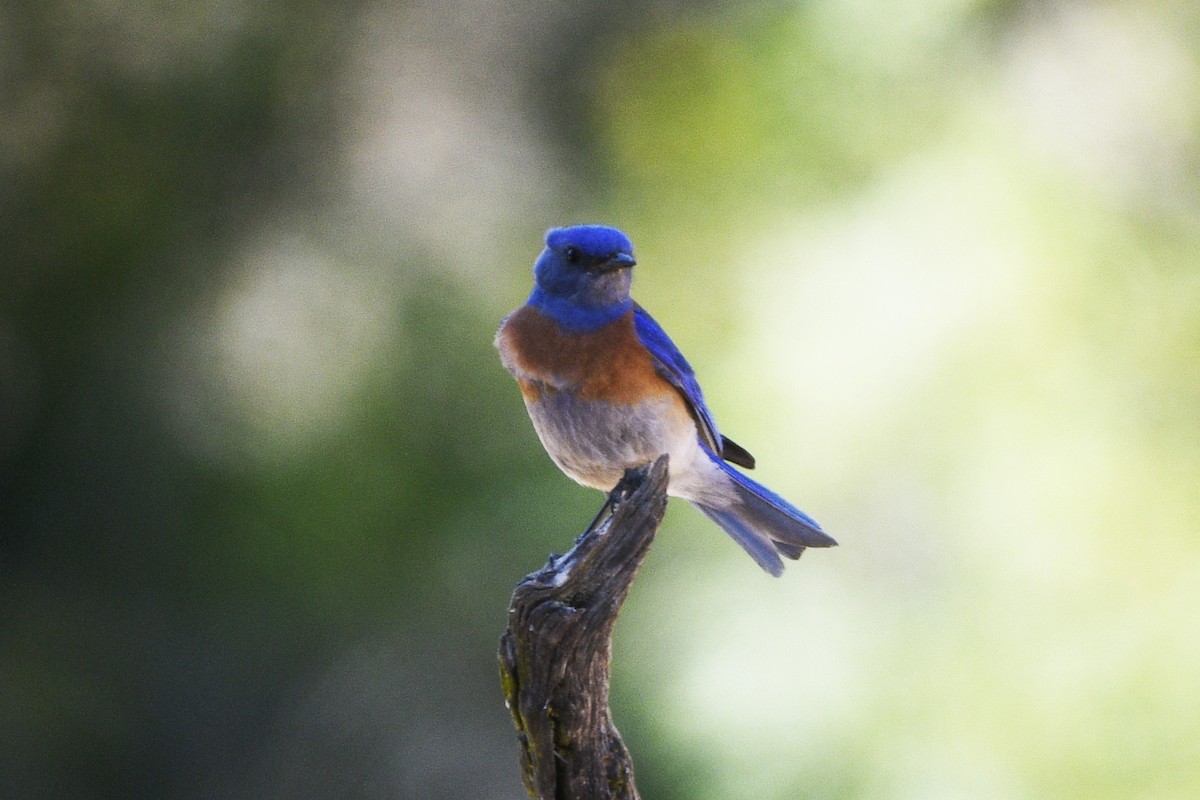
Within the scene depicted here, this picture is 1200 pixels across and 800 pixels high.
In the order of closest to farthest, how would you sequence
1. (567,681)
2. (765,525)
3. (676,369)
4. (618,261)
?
1. (567,681)
2. (618,261)
3. (676,369)
4. (765,525)

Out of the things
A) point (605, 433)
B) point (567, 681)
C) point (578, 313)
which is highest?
point (578, 313)

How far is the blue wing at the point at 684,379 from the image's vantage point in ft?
11.3

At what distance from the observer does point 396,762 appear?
214 inches

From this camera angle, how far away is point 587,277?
332 centimetres

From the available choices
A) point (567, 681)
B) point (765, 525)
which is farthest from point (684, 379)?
point (567, 681)

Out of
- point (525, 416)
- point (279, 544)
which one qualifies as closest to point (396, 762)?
point (279, 544)

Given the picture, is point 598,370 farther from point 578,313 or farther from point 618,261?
point 618,261

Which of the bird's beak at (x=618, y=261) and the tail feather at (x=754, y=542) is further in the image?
the tail feather at (x=754, y=542)

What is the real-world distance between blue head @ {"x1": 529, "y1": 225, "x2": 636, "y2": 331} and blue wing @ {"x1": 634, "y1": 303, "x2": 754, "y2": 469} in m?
0.14

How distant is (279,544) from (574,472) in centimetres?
236

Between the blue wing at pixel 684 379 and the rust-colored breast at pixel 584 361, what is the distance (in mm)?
58

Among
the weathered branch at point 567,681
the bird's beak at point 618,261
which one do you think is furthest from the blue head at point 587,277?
the weathered branch at point 567,681

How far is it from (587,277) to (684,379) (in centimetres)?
36

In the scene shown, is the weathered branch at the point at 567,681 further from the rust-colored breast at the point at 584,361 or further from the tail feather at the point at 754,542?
the tail feather at the point at 754,542
